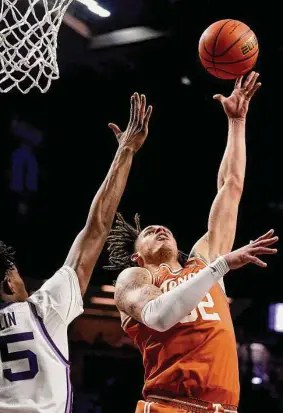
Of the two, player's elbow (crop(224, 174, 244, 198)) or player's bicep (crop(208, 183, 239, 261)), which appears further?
player's elbow (crop(224, 174, 244, 198))

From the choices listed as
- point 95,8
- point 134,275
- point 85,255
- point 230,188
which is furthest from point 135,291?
point 95,8

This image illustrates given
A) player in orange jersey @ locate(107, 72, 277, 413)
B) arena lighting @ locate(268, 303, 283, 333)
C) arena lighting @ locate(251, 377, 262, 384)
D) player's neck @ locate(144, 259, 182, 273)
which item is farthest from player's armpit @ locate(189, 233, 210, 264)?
arena lighting @ locate(268, 303, 283, 333)

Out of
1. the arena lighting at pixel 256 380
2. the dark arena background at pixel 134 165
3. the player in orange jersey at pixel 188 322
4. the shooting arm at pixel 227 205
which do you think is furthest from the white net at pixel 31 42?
the arena lighting at pixel 256 380

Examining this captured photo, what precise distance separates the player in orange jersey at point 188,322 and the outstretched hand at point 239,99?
0.66 meters

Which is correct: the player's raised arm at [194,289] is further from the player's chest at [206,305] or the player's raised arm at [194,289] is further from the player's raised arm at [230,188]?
the player's raised arm at [230,188]

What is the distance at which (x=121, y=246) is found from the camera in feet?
14.3

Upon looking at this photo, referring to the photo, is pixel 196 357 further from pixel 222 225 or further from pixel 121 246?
pixel 121 246

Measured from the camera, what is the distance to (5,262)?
2.96 meters

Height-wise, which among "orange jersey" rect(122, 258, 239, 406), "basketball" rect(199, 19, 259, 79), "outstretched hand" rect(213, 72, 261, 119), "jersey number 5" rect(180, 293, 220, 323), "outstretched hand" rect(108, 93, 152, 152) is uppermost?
"basketball" rect(199, 19, 259, 79)

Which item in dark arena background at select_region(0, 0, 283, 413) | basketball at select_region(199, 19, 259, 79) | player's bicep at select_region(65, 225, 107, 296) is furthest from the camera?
dark arena background at select_region(0, 0, 283, 413)

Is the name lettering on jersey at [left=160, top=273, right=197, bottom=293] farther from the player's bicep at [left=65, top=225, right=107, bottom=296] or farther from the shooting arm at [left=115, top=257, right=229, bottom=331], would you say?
the player's bicep at [left=65, top=225, right=107, bottom=296]

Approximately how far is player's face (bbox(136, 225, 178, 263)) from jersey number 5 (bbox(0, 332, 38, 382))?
1283 millimetres

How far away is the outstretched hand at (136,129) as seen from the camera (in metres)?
3.43

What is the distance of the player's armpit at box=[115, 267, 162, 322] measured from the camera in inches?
130
